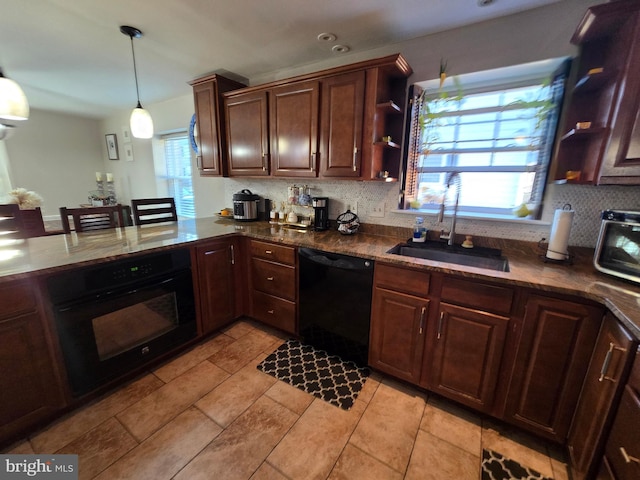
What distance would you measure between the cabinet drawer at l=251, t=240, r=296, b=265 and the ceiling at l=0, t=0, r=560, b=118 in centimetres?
158

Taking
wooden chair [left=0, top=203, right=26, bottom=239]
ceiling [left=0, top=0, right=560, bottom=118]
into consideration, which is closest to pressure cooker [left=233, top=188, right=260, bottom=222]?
ceiling [left=0, top=0, right=560, bottom=118]

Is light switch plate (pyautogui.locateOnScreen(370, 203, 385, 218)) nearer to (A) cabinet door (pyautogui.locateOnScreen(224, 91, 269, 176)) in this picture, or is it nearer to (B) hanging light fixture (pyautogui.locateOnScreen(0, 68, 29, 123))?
(A) cabinet door (pyautogui.locateOnScreen(224, 91, 269, 176))

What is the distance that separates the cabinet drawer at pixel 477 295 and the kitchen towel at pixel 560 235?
1.53 feet

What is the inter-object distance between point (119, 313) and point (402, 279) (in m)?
1.76

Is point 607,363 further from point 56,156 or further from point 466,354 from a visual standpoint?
point 56,156

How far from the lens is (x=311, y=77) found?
2008 mm

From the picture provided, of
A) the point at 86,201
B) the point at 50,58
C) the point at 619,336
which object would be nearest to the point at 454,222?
the point at 619,336

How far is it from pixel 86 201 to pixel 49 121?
4.55 ft

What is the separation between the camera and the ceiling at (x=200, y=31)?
1592 millimetres

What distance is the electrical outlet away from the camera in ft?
7.33

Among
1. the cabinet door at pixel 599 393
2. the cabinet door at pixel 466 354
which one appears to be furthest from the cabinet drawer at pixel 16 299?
the cabinet door at pixel 599 393

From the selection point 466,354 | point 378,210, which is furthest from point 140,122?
point 466,354

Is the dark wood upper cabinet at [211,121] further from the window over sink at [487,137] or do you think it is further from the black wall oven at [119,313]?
the window over sink at [487,137]

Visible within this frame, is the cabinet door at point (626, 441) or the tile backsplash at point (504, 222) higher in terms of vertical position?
the tile backsplash at point (504, 222)
